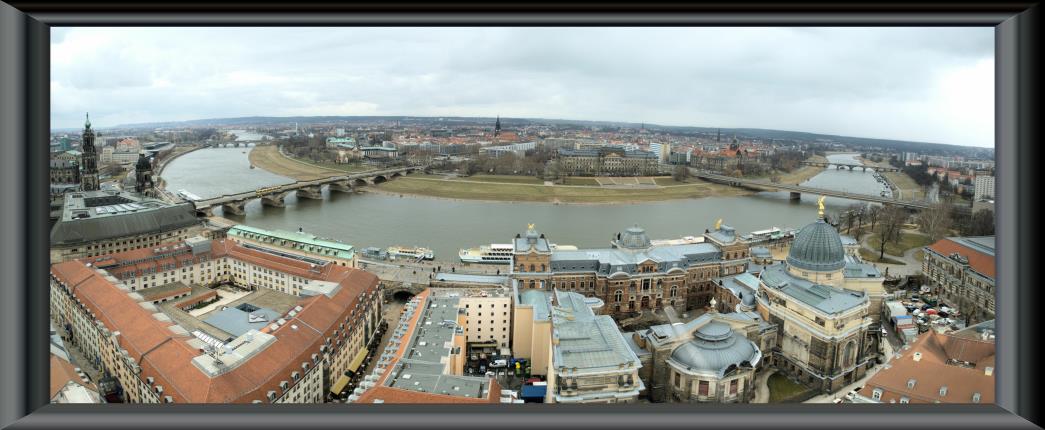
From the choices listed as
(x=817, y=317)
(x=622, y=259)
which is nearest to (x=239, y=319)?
(x=622, y=259)

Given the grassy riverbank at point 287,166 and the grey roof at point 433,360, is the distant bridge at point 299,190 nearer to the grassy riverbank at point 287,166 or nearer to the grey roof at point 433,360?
the grassy riverbank at point 287,166

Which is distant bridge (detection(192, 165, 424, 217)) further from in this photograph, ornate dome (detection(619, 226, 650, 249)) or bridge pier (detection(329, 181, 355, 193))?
ornate dome (detection(619, 226, 650, 249))

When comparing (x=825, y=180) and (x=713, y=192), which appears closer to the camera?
(x=713, y=192)

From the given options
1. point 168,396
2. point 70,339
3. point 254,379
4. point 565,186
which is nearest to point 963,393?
point 254,379

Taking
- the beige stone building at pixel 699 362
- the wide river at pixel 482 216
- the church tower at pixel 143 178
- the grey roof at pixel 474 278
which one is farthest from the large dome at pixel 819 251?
the church tower at pixel 143 178

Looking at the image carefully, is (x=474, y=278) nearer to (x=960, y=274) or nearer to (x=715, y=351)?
(x=715, y=351)

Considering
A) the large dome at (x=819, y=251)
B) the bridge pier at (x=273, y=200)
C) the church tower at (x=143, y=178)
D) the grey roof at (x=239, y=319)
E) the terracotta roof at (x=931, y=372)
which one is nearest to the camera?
the terracotta roof at (x=931, y=372)
